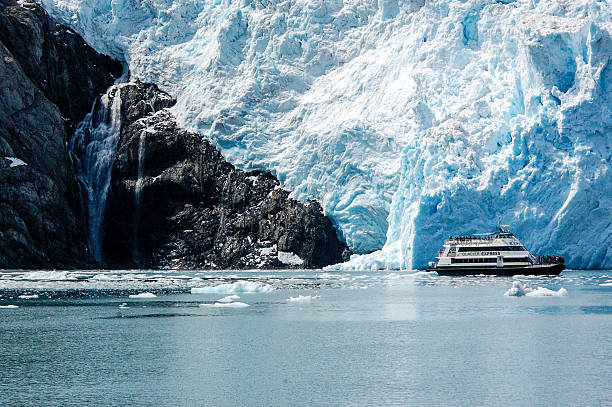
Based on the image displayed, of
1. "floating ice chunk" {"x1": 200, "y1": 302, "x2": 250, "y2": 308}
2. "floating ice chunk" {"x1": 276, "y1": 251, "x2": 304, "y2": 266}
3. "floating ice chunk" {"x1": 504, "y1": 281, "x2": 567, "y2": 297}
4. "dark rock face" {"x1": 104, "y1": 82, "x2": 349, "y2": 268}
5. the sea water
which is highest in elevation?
"dark rock face" {"x1": 104, "y1": 82, "x2": 349, "y2": 268}

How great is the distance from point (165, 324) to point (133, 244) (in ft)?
147

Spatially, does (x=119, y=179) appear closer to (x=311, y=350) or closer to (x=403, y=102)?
(x=403, y=102)

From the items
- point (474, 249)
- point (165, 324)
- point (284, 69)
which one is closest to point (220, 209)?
point (284, 69)

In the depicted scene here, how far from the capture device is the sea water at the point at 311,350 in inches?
555

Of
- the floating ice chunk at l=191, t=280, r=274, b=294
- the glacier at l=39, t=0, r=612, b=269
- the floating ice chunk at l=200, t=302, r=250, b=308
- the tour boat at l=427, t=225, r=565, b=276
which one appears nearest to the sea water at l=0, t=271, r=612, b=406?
the floating ice chunk at l=200, t=302, r=250, b=308

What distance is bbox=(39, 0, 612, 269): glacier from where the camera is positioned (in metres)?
46.9

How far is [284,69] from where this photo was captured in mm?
66812

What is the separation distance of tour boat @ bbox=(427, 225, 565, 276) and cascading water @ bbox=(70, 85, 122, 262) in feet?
99.5

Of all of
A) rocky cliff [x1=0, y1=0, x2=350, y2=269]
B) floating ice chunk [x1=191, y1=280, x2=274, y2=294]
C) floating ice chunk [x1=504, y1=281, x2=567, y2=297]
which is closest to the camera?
floating ice chunk [x1=504, y1=281, x2=567, y2=297]

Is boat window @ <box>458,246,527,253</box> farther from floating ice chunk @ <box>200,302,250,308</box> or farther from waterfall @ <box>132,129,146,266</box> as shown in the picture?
waterfall @ <box>132,129,146,266</box>

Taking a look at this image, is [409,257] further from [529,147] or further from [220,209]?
[220,209]

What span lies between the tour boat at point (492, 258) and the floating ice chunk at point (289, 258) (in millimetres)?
16788

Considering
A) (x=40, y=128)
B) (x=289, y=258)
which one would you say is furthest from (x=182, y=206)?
(x=40, y=128)

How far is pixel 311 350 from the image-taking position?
60.6 feet
